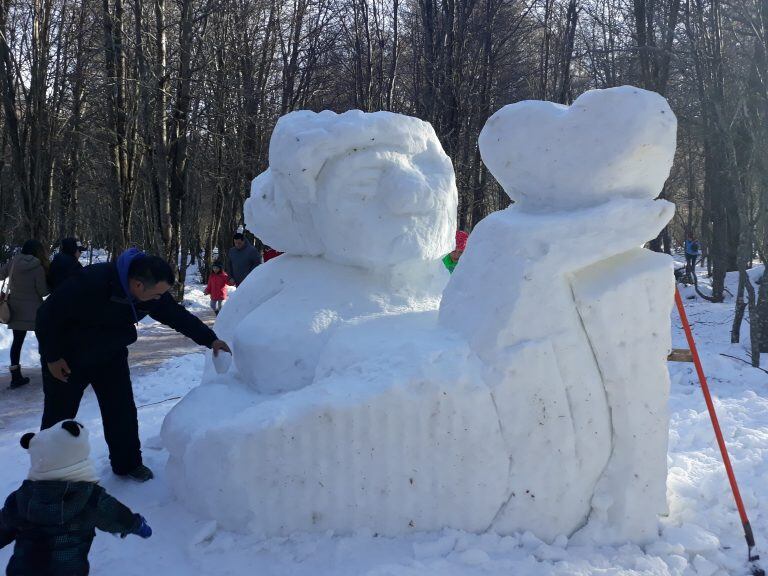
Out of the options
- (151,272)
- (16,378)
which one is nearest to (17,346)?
(16,378)

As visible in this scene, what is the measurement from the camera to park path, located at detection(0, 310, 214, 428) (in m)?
5.54

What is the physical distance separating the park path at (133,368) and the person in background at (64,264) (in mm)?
1047

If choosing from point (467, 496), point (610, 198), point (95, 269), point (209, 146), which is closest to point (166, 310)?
point (95, 269)

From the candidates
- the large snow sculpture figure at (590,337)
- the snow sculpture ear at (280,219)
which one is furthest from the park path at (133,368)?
the large snow sculpture figure at (590,337)

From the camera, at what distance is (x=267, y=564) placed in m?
2.61

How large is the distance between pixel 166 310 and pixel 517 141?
2.06 m

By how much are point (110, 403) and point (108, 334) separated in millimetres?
425

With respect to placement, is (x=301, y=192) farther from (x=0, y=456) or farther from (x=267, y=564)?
(x=0, y=456)

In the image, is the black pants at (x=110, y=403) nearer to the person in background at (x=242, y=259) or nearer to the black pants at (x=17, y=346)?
the black pants at (x=17, y=346)

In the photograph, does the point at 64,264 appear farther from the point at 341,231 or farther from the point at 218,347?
the point at 341,231

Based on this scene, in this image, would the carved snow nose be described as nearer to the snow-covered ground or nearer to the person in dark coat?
the person in dark coat

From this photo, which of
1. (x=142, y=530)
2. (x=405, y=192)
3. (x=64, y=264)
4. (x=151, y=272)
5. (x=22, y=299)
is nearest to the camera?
(x=142, y=530)

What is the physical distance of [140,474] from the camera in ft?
11.7

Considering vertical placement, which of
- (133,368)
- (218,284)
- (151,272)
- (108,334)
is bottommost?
(133,368)
